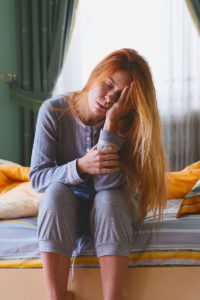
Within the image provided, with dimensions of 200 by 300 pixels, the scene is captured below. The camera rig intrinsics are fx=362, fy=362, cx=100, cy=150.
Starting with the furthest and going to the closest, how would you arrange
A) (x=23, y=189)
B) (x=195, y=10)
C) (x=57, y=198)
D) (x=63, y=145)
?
1. (x=195, y=10)
2. (x=23, y=189)
3. (x=63, y=145)
4. (x=57, y=198)

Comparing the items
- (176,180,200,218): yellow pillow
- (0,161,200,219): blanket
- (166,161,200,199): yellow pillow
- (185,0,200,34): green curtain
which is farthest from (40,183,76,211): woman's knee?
(185,0,200,34): green curtain

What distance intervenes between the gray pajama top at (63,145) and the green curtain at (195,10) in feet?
7.12

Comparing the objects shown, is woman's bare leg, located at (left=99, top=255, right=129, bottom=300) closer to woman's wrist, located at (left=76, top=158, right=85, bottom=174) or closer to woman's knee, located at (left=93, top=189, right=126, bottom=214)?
woman's knee, located at (left=93, top=189, right=126, bottom=214)

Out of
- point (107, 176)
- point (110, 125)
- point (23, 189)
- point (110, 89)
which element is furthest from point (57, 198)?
point (23, 189)

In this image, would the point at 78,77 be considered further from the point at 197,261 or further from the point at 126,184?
the point at 197,261

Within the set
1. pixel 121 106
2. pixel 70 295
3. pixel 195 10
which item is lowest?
pixel 70 295

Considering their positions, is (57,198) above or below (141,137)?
below

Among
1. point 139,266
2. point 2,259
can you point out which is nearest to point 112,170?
point 139,266

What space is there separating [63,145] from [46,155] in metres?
0.08

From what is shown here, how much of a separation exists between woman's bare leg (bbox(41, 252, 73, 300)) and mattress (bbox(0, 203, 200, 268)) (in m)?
0.11

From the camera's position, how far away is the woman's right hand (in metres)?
1.16

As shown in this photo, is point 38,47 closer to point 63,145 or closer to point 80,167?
point 63,145

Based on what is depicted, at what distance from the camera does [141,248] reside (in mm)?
1153

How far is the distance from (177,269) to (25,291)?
0.48 m
